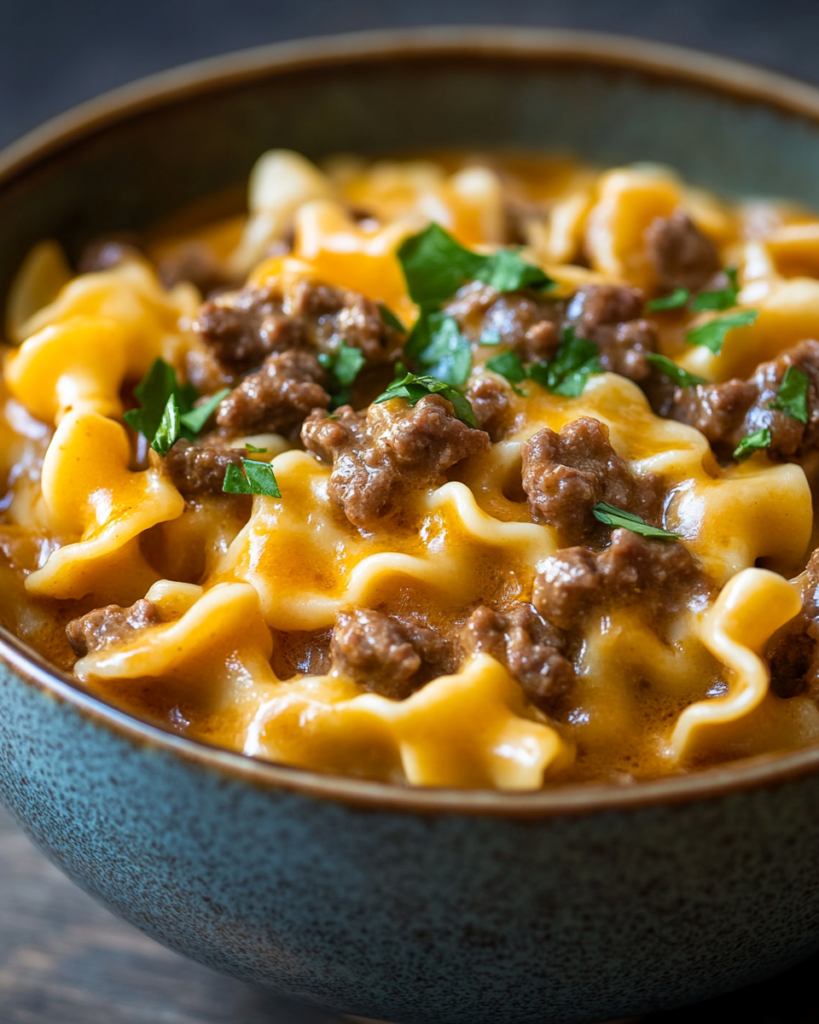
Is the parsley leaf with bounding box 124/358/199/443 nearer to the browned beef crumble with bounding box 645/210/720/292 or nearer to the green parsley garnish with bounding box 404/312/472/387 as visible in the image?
the green parsley garnish with bounding box 404/312/472/387

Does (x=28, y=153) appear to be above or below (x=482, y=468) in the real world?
above

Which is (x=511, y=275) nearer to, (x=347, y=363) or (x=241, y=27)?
(x=347, y=363)

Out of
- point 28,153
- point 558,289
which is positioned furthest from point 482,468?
point 28,153

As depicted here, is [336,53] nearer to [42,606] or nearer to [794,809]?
[42,606]

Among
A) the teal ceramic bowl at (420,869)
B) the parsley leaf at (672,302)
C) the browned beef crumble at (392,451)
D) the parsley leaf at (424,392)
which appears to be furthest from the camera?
the parsley leaf at (672,302)

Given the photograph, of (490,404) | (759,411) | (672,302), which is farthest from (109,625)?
(672,302)

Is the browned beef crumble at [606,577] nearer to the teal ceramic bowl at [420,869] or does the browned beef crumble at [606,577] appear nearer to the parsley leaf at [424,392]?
the parsley leaf at [424,392]

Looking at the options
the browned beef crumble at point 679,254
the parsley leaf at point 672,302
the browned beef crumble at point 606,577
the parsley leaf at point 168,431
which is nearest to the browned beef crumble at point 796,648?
the browned beef crumble at point 606,577
